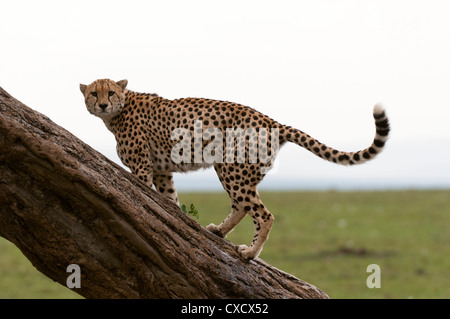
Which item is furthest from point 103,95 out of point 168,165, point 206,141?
point 206,141

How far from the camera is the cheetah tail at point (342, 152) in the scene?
4.97 m

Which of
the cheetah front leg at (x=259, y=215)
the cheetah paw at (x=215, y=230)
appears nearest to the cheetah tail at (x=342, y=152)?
the cheetah front leg at (x=259, y=215)

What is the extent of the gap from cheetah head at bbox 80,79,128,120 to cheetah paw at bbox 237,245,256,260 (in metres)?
1.52

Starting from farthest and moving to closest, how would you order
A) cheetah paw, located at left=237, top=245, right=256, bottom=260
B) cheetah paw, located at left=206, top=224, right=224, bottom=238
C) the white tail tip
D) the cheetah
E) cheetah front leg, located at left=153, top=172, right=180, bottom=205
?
cheetah front leg, located at left=153, top=172, right=180, bottom=205
cheetah paw, located at left=206, top=224, right=224, bottom=238
cheetah paw, located at left=237, top=245, right=256, bottom=260
the cheetah
the white tail tip

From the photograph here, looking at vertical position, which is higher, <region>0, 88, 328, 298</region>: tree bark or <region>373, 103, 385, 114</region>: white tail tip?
<region>373, 103, 385, 114</region>: white tail tip

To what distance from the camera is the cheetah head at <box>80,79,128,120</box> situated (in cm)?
544

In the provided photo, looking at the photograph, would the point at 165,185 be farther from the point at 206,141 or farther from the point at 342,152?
the point at 342,152

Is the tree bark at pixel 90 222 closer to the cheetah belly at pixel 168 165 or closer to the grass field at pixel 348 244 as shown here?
the cheetah belly at pixel 168 165

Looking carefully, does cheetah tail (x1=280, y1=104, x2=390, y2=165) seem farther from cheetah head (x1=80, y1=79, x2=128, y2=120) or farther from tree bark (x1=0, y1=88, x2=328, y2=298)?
cheetah head (x1=80, y1=79, x2=128, y2=120)

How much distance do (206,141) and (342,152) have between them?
1071 mm

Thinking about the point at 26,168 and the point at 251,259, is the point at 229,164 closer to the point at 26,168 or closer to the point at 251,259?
the point at 251,259

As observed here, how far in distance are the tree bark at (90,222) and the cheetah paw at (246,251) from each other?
10.6 inches

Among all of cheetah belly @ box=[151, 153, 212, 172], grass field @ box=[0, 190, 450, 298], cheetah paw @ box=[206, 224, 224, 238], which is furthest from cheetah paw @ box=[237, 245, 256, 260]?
grass field @ box=[0, 190, 450, 298]

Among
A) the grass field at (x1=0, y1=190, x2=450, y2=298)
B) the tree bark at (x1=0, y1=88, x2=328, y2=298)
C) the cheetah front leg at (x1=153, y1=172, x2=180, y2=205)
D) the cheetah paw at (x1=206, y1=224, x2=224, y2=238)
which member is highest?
the grass field at (x1=0, y1=190, x2=450, y2=298)
